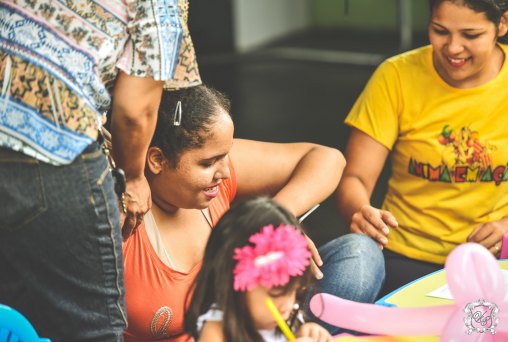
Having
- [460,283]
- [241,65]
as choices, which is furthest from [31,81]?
[241,65]

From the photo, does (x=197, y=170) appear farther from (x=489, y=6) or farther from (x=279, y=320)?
(x=489, y=6)

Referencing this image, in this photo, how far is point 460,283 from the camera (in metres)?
1.58

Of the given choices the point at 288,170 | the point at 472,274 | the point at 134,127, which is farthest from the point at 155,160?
the point at 472,274

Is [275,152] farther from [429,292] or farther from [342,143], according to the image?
[342,143]

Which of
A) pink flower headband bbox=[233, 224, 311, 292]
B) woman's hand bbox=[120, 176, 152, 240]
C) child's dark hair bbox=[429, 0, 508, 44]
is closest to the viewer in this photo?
pink flower headband bbox=[233, 224, 311, 292]

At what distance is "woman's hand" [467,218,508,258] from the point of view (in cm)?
232

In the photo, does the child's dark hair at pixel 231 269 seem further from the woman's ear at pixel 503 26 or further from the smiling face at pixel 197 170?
the woman's ear at pixel 503 26

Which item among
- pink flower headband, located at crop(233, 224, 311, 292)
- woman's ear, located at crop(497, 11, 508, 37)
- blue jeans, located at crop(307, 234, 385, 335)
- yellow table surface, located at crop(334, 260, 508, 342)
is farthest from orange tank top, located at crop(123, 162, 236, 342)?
woman's ear, located at crop(497, 11, 508, 37)

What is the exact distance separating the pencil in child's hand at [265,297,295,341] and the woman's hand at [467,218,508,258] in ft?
3.37

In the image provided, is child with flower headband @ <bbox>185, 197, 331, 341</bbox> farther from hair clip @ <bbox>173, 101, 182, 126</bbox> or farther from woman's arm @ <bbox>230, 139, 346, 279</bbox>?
woman's arm @ <bbox>230, 139, 346, 279</bbox>

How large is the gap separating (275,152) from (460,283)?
778 millimetres

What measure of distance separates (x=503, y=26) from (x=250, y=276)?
1.28 m

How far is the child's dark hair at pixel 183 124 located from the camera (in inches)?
74.8

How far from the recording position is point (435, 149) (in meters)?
2.39
